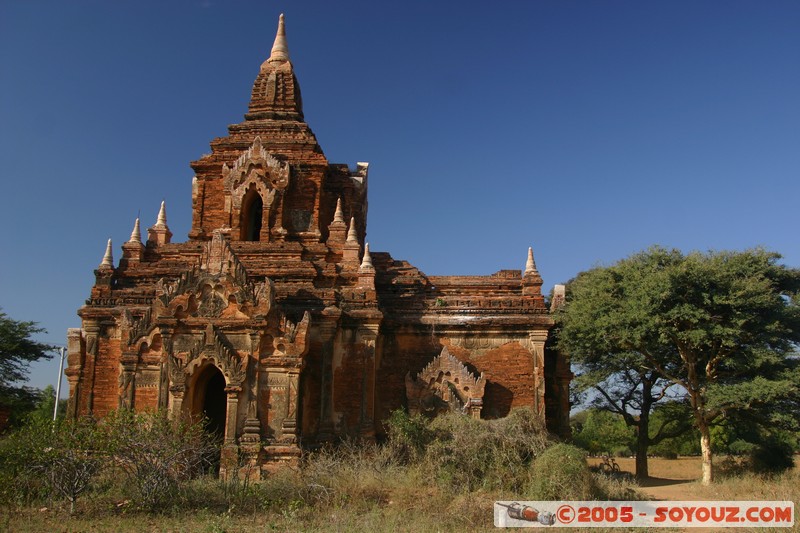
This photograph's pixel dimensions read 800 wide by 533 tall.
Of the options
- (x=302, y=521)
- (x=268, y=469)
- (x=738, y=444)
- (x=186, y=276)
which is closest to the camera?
(x=302, y=521)

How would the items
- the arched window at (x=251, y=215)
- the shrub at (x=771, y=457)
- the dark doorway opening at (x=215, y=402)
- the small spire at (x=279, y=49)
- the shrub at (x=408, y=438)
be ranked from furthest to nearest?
the small spire at (x=279, y=49), the arched window at (x=251, y=215), the shrub at (x=771, y=457), the dark doorway opening at (x=215, y=402), the shrub at (x=408, y=438)

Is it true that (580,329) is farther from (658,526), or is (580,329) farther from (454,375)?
(658,526)

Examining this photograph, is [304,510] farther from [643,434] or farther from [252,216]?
[643,434]

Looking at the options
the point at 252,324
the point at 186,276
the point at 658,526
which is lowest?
the point at 658,526

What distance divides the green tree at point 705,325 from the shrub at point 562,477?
543 cm

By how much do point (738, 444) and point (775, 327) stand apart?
787 inches

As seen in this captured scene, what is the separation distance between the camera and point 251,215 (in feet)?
75.5

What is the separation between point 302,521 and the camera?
1191 cm

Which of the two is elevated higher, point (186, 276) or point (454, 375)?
point (186, 276)

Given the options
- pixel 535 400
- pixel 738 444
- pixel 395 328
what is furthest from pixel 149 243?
pixel 738 444

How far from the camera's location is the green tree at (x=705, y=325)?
60.9 ft

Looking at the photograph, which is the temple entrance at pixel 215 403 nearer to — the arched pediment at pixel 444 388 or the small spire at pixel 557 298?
the arched pediment at pixel 444 388

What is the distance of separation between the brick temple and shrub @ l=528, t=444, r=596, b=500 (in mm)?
4153

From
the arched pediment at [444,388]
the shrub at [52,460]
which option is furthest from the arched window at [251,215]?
the shrub at [52,460]
